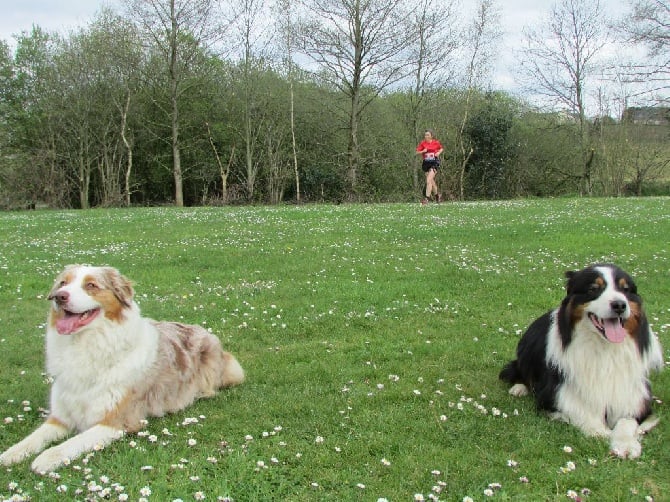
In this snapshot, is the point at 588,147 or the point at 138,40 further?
the point at 588,147

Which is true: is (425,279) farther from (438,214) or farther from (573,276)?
(438,214)

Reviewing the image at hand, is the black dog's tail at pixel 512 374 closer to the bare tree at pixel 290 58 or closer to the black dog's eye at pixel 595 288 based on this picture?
the black dog's eye at pixel 595 288

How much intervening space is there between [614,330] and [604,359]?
327 mm

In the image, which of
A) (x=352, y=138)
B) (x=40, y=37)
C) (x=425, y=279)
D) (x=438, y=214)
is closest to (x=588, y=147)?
(x=352, y=138)

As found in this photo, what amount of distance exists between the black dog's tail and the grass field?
12 centimetres

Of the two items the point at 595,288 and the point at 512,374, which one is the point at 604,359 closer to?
the point at 595,288

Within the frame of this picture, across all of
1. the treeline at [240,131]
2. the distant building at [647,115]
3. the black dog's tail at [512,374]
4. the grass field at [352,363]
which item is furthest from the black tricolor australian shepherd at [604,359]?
the distant building at [647,115]

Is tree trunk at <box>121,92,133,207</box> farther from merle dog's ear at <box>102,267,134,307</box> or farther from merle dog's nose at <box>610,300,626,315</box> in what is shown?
merle dog's nose at <box>610,300,626,315</box>

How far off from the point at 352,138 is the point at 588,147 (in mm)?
20257

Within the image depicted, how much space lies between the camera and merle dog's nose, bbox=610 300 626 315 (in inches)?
188

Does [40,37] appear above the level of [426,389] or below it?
above

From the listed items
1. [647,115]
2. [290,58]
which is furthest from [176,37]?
[647,115]

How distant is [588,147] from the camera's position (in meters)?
43.9

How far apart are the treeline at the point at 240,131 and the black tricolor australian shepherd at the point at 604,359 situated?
32.5 meters
